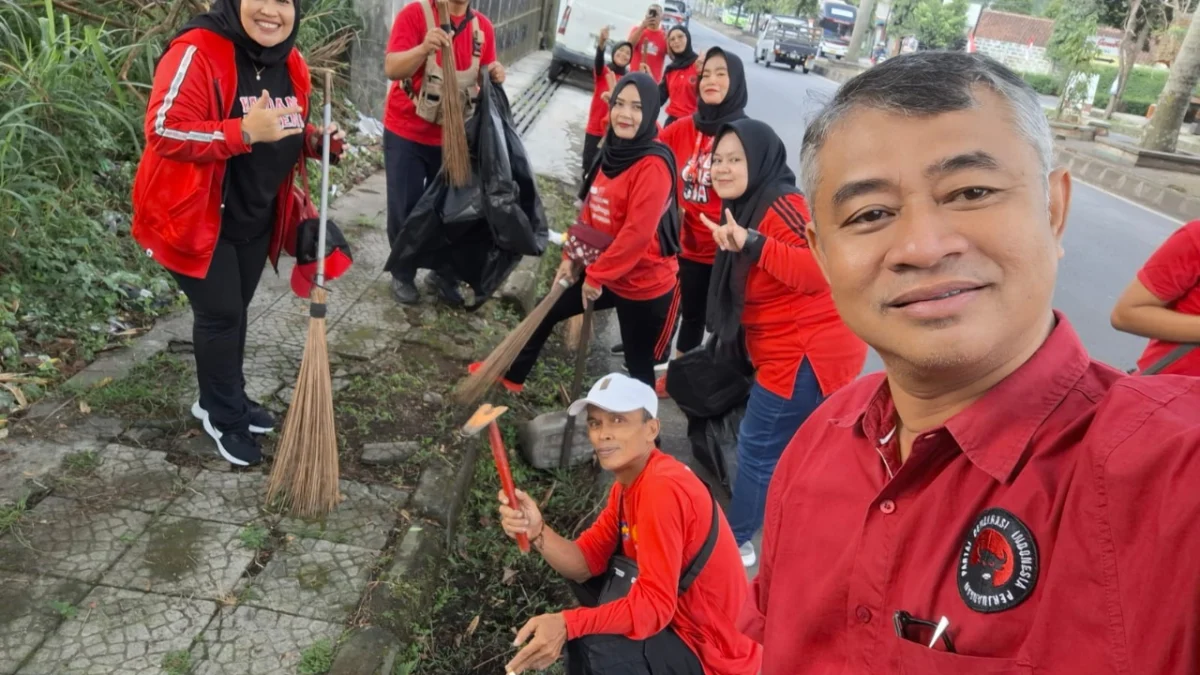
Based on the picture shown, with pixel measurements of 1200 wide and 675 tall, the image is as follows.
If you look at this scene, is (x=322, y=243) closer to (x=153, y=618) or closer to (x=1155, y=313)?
(x=153, y=618)

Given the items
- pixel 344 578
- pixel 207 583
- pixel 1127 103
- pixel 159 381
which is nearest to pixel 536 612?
pixel 344 578

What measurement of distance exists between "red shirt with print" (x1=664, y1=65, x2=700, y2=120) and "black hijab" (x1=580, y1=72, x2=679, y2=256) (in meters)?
3.35

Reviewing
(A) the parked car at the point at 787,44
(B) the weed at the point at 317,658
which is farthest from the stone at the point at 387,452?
(A) the parked car at the point at 787,44

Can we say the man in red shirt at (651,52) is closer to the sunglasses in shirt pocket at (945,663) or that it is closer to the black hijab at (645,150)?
the black hijab at (645,150)

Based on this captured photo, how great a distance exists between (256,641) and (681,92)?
5.93m

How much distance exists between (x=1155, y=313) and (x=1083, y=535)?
7.05ft

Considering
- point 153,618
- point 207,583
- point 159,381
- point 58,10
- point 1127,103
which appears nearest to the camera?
point 153,618

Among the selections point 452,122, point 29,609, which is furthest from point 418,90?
point 29,609

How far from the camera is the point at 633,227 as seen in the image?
3.77 metres

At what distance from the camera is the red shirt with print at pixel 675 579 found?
2240mm

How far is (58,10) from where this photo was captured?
5.41 metres

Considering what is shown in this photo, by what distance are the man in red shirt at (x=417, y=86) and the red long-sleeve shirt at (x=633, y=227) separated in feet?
3.35

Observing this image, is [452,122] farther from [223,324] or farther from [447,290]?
[223,324]

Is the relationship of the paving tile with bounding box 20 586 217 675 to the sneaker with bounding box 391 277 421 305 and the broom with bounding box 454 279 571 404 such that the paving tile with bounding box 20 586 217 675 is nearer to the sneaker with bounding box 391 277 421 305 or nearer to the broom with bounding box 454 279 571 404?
the broom with bounding box 454 279 571 404
